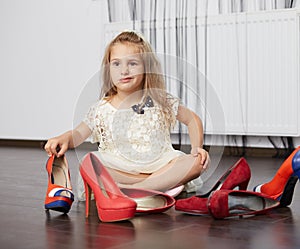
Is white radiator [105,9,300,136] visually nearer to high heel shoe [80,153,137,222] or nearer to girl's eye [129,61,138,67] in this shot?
girl's eye [129,61,138,67]

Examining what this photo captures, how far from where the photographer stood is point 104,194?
5.41ft

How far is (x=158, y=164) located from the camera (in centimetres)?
195

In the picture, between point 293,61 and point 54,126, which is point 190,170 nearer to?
point 293,61

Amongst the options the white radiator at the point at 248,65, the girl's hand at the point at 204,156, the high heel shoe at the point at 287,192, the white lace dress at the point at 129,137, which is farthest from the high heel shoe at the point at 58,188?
the white radiator at the point at 248,65

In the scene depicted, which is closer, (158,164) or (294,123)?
(158,164)

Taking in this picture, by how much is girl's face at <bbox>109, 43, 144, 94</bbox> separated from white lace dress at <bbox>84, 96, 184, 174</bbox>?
8 centimetres

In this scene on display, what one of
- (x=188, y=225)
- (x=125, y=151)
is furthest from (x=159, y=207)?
(x=125, y=151)

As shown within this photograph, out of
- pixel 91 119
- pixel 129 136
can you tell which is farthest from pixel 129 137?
pixel 91 119

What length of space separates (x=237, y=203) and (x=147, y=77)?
503 mm

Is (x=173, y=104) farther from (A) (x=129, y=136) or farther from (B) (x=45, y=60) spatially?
(B) (x=45, y=60)

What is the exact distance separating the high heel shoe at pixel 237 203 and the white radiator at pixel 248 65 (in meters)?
1.47

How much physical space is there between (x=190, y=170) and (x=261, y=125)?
4.97 ft

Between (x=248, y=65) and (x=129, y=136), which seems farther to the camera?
(x=248, y=65)

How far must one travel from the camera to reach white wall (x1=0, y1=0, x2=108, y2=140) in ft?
13.2
